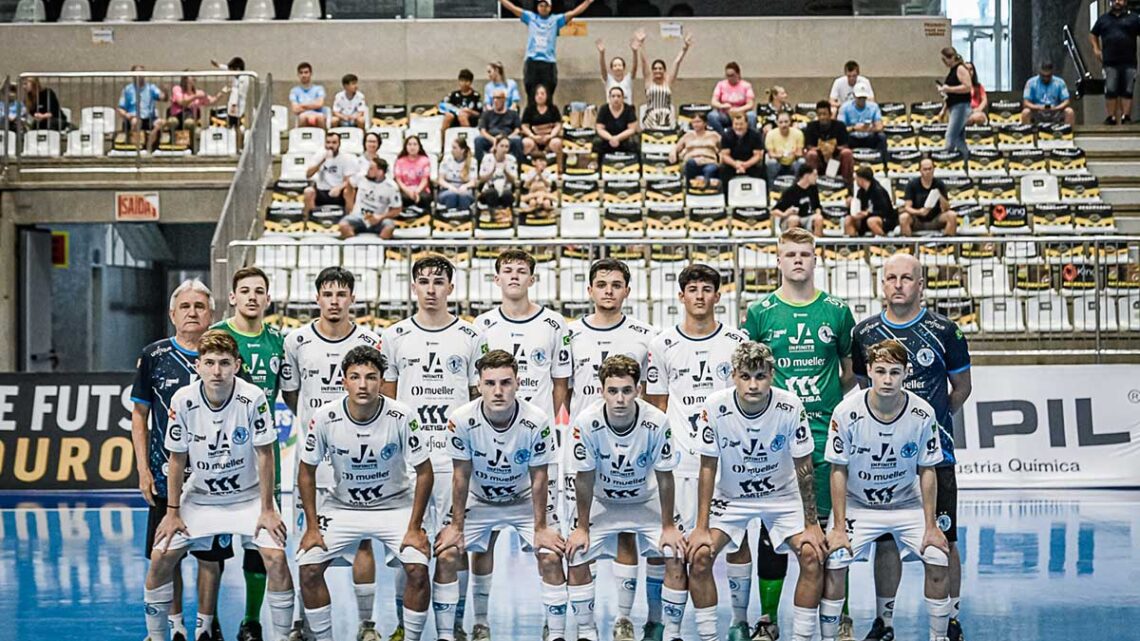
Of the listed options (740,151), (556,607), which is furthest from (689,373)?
(740,151)

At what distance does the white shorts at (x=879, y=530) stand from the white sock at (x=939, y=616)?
22 cm

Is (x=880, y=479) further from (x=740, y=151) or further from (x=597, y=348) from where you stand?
(x=740, y=151)

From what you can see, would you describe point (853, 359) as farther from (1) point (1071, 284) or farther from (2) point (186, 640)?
(1) point (1071, 284)

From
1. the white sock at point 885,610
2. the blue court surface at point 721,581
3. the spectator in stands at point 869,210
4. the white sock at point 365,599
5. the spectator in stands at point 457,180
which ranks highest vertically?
the spectator in stands at point 457,180

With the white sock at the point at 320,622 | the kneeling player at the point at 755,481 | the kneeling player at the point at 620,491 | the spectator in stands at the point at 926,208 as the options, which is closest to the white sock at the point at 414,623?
the white sock at the point at 320,622

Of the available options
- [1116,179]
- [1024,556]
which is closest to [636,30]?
[1116,179]

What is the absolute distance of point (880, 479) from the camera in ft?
25.6

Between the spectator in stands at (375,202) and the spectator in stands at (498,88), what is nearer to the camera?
the spectator in stands at (375,202)

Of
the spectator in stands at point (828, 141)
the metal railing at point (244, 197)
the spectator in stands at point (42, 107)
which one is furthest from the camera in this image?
the spectator in stands at point (42, 107)

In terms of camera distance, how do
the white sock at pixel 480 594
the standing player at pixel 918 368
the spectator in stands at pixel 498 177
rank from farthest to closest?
the spectator in stands at pixel 498 177
the white sock at pixel 480 594
the standing player at pixel 918 368

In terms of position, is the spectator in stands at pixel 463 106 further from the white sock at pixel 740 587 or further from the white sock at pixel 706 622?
the white sock at pixel 706 622

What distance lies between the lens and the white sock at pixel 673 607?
25.8ft

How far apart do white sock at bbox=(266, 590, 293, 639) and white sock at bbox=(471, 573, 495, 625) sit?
1039 millimetres

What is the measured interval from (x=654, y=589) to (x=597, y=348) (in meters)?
1.46
